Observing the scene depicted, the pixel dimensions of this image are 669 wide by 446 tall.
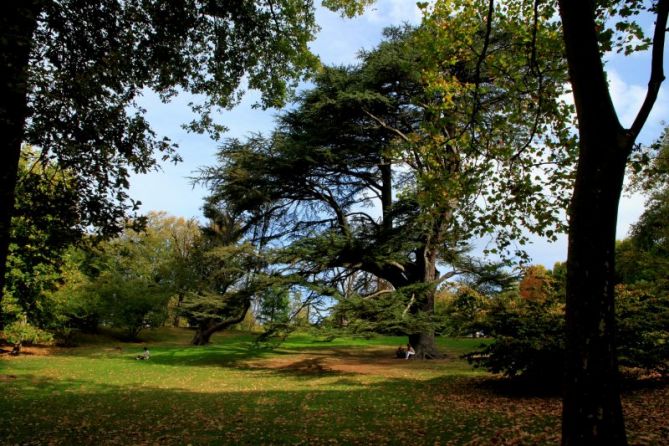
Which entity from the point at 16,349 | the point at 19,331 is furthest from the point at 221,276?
the point at 16,349

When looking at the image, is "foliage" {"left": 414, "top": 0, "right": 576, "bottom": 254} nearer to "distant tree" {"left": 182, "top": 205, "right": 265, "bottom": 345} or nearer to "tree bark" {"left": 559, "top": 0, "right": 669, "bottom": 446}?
"tree bark" {"left": 559, "top": 0, "right": 669, "bottom": 446}

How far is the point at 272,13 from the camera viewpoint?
31.8 feet

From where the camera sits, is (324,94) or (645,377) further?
(324,94)

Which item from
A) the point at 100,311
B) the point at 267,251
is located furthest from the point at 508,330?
the point at 100,311

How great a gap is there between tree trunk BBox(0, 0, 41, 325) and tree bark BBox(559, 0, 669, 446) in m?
5.82

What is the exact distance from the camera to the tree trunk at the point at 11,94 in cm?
500

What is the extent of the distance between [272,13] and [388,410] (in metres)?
8.93

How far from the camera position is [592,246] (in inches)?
165

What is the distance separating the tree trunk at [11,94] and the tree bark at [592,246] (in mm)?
5824

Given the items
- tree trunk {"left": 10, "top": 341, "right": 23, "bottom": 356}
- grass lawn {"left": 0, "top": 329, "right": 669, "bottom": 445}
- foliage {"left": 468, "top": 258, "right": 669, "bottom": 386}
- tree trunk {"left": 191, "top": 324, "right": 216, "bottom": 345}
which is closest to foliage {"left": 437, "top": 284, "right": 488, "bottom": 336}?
foliage {"left": 468, "top": 258, "right": 669, "bottom": 386}

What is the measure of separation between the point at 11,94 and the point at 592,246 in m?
6.53

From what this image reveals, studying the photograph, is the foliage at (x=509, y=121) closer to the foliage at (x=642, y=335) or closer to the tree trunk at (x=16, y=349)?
the foliage at (x=642, y=335)

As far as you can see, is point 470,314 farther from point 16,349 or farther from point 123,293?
point 123,293

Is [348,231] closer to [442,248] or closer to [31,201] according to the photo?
[442,248]
